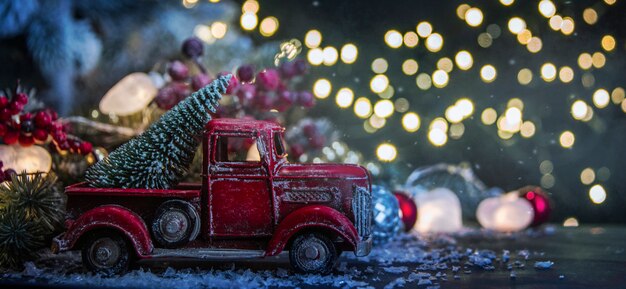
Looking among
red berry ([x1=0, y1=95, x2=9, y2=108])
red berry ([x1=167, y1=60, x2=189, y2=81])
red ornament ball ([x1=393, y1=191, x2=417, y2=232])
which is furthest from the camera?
red ornament ball ([x1=393, y1=191, x2=417, y2=232])

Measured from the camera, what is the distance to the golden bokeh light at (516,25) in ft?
10.5

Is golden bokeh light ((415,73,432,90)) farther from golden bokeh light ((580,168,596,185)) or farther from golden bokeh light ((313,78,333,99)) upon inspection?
golden bokeh light ((580,168,596,185))

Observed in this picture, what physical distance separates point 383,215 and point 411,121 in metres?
0.96

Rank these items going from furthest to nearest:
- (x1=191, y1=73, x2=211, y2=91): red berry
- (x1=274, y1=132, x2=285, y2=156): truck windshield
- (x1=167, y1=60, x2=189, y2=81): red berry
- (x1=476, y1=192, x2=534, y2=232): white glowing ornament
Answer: (x1=476, y1=192, x2=534, y2=232): white glowing ornament → (x1=167, y1=60, x2=189, y2=81): red berry → (x1=191, y1=73, x2=211, y2=91): red berry → (x1=274, y1=132, x2=285, y2=156): truck windshield

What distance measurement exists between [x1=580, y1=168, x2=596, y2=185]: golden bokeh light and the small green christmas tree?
83.5 inches

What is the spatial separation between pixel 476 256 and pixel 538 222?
806 mm

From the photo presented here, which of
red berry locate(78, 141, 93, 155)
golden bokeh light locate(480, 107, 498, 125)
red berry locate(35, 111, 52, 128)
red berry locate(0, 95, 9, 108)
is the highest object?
golden bokeh light locate(480, 107, 498, 125)

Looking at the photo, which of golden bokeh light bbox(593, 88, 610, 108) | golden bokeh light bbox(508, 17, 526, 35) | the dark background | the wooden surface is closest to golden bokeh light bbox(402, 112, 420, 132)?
the dark background

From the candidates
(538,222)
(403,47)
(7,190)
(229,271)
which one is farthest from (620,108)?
(7,190)

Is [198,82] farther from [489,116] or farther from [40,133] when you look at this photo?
[489,116]

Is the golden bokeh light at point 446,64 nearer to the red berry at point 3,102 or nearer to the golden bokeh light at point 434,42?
the golden bokeh light at point 434,42

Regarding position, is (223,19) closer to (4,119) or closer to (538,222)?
(4,119)

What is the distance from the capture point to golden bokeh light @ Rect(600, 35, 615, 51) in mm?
3145

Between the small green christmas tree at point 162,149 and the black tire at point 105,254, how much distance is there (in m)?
0.17
